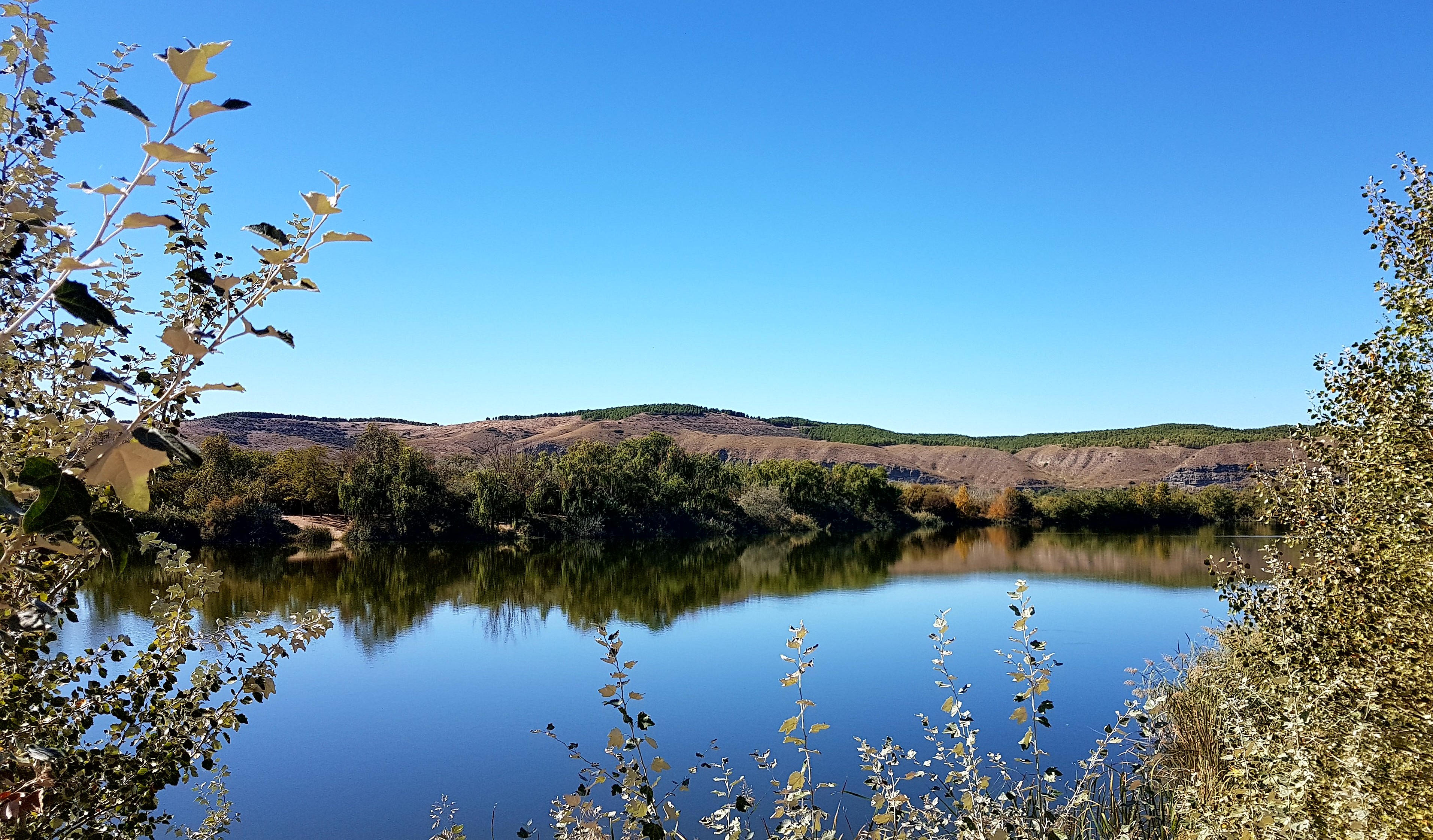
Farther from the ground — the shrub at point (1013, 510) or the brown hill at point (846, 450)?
the brown hill at point (846, 450)

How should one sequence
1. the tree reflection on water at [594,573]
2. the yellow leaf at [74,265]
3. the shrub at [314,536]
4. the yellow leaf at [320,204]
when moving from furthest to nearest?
the shrub at [314,536] < the tree reflection on water at [594,573] < the yellow leaf at [320,204] < the yellow leaf at [74,265]

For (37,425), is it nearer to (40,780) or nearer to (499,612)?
(40,780)

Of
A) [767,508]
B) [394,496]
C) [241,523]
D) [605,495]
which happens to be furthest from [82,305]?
[767,508]

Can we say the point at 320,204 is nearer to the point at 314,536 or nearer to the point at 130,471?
the point at 130,471

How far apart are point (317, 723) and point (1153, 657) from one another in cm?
1275

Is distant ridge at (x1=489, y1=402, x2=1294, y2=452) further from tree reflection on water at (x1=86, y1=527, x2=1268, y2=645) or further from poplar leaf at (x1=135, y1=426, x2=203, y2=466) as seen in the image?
poplar leaf at (x1=135, y1=426, x2=203, y2=466)

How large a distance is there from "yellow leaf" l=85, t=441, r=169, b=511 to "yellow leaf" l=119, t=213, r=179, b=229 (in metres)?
0.23

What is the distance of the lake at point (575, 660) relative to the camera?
8906 millimetres

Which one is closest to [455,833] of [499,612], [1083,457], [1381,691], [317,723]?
[1381,691]

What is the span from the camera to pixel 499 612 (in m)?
19.1

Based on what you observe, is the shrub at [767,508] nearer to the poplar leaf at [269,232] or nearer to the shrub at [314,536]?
the shrub at [314,536]

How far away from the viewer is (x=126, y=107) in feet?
2.89

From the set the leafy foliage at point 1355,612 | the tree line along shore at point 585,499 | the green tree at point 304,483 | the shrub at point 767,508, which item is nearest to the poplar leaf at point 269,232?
the leafy foliage at point 1355,612

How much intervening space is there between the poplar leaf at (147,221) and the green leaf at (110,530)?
29 centimetres
